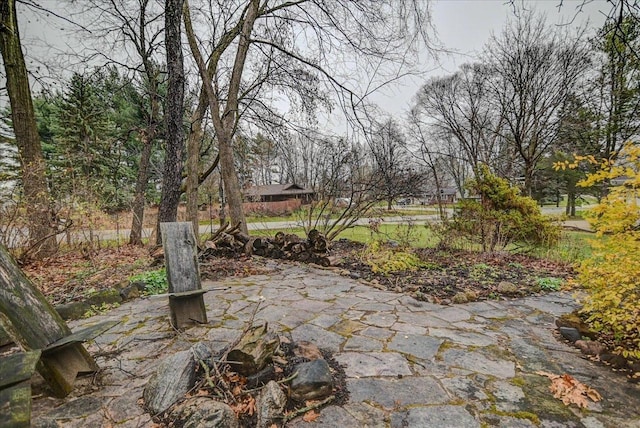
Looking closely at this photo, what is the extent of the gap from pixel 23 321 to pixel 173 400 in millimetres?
983

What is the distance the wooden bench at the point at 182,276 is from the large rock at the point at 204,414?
125 cm

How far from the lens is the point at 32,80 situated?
19.1 ft

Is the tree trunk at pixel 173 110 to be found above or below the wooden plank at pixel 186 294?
above

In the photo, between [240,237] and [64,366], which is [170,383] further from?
[240,237]

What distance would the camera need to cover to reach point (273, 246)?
243 inches

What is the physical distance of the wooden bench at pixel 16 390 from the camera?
1.14 meters

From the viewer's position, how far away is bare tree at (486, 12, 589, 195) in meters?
10.1

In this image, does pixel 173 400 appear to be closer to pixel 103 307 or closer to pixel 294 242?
pixel 103 307

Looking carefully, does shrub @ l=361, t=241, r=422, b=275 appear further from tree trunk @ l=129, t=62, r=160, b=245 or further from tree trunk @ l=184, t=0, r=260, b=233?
tree trunk @ l=129, t=62, r=160, b=245

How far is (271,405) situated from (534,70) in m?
13.0

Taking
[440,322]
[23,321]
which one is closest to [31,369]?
[23,321]

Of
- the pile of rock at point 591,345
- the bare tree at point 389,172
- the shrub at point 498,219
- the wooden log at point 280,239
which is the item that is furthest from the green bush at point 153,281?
the shrub at point 498,219

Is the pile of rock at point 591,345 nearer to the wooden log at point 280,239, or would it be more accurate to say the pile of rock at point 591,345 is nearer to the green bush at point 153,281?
the green bush at point 153,281

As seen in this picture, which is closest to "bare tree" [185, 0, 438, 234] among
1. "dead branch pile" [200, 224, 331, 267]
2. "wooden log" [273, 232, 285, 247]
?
"dead branch pile" [200, 224, 331, 267]
